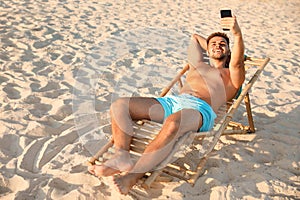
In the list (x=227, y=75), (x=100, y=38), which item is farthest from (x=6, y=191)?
(x=100, y=38)

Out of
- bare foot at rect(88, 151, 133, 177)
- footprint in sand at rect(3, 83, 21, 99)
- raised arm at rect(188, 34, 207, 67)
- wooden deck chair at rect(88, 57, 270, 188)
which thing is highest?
raised arm at rect(188, 34, 207, 67)

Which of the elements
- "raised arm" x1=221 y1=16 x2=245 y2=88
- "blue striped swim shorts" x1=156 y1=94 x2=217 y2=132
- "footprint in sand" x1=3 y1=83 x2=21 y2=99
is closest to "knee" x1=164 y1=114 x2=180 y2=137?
"blue striped swim shorts" x1=156 y1=94 x2=217 y2=132

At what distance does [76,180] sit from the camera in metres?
2.41

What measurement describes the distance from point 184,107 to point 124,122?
454mm

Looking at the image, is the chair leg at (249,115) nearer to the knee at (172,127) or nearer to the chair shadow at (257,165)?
the chair shadow at (257,165)

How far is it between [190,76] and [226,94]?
15.4 inches

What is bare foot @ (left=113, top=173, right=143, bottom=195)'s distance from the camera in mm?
2109

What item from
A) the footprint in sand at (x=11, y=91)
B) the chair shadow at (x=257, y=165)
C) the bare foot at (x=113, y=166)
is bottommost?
the chair shadow at (x=257, y=165)

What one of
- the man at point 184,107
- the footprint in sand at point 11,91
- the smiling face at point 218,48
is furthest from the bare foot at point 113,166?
the footprint in sand at point 11,91

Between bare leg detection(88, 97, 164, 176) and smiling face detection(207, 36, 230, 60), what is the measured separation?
28.8 inches

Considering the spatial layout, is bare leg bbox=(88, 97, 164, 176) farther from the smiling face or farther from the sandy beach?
the smiling face

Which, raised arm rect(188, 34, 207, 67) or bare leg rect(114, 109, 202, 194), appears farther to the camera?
raised arm rect(188, 34, 207, 67)

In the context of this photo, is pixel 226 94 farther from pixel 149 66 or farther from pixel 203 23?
pixel 203 23

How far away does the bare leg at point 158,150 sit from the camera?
2135 millimetres
